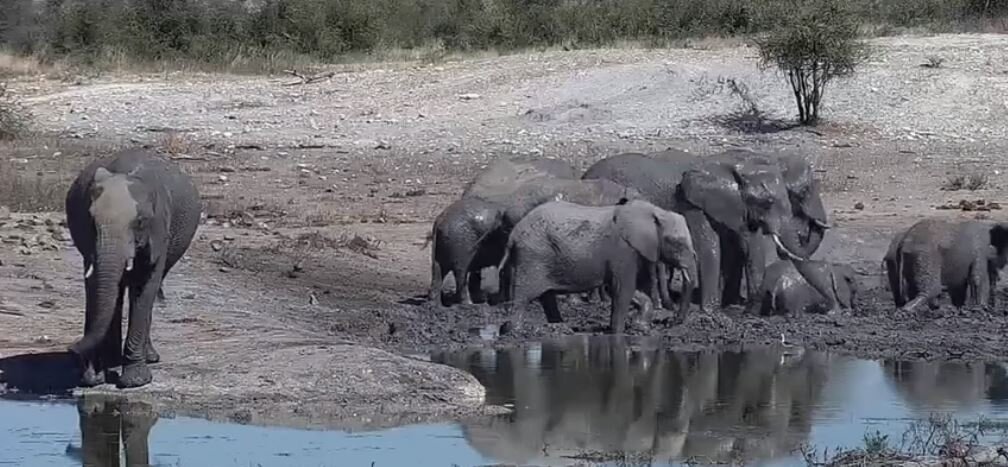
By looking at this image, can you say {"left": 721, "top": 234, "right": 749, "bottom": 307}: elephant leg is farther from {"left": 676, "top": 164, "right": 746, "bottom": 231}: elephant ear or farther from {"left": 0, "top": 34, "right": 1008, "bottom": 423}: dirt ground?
{"left": 0, "top": 34, "right": 1008, "bottom": 423}: dirt ground

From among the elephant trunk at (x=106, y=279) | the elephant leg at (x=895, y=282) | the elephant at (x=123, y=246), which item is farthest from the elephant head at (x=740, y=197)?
the elephant trunk at (x=106, y=279)

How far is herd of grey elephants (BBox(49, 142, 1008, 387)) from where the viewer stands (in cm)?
1474

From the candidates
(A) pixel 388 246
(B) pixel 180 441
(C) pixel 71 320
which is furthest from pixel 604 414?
(A) pixel 388 246

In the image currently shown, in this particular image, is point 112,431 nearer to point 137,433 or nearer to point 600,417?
point 137,433

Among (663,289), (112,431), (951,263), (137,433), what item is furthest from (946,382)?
(112,431)

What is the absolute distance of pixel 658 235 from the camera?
15.0 m

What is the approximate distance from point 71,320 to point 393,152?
12.1 m

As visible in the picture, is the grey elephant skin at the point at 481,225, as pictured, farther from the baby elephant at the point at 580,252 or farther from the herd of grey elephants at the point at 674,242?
the baby elephant at the point at 580,252

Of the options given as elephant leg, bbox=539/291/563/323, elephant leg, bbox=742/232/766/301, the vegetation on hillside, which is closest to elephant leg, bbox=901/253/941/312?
elephant leg, bbox=742/232/766/301

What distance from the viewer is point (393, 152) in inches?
1016

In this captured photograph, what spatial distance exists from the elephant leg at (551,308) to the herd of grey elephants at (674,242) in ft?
0.04

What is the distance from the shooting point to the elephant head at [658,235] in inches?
583

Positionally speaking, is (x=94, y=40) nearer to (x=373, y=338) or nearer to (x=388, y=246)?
(x=388, y=246)

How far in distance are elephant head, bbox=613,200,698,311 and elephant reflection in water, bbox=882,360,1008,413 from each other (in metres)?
2.01
